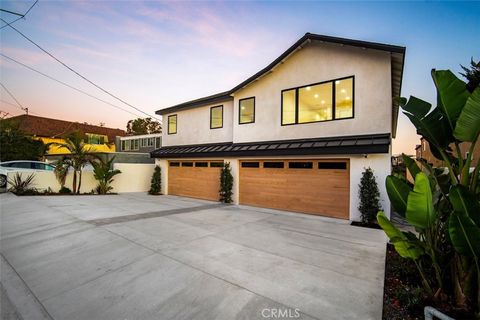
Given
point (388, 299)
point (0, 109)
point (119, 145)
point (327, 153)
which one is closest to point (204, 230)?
point (388, 299)

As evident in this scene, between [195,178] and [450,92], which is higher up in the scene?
[450,92]

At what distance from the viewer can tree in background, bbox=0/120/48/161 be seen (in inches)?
744

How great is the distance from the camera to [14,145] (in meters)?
19.5

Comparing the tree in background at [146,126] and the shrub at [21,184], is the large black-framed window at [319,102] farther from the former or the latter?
the tree in background at [146,126]

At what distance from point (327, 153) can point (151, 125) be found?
53688mm

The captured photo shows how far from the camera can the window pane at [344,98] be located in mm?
8156

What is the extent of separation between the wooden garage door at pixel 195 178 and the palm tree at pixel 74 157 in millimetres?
5249

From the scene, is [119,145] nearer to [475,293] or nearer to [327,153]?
[327,153]

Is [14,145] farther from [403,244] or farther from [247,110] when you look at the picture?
[403,244]

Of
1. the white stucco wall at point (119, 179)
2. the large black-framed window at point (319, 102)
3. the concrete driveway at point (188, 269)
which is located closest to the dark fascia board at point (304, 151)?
the large black-framed window at point (319, 102)

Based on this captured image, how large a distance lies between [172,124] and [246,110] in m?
6.82

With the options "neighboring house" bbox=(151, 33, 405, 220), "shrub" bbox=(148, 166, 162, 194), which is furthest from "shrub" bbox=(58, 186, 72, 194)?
"neighboring house" bbox=(151, 33, 405, 220)

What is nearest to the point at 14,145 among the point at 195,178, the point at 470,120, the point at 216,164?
the point at 195,178

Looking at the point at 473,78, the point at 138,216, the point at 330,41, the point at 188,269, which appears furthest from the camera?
the point at 330,41
